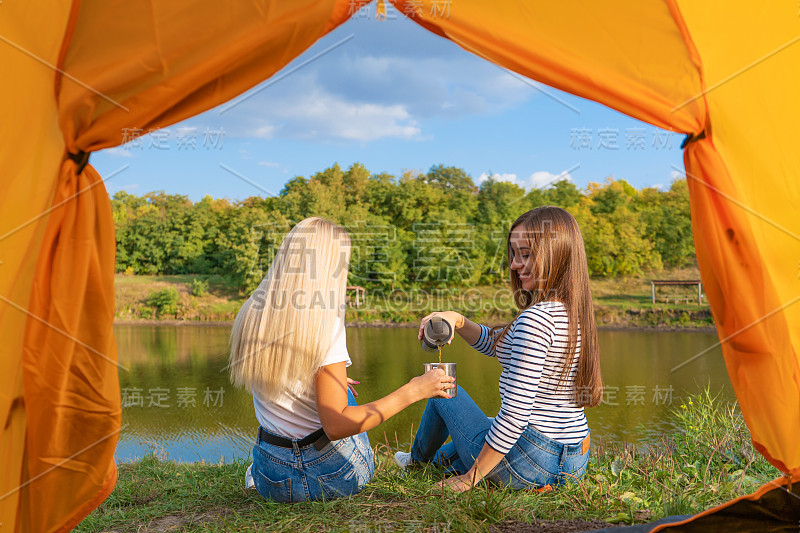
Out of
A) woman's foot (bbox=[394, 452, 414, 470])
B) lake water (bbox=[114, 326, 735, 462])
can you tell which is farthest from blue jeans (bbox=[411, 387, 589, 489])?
lake water (bbox=[114, 326, 735, 462])

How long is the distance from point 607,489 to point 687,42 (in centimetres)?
183

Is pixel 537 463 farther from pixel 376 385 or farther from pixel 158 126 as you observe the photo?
pixel 376 385

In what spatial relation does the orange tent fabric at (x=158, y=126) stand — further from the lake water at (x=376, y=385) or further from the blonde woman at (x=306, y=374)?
the lake water at (x=376, y=385)

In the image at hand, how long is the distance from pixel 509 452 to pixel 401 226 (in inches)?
985

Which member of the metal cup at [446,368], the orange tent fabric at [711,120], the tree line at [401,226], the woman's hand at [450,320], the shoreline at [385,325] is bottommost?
the shoreline at [385,325]

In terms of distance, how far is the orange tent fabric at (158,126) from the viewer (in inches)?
78.4

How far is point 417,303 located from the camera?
22859 millimetres

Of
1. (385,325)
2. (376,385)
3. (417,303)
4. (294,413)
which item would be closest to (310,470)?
(294,413)

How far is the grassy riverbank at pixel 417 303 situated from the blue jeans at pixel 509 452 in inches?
699

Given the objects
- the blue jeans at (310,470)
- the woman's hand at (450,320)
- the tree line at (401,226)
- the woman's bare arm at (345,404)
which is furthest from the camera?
the tree line at (401,226)

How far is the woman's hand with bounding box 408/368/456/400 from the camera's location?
2.03m

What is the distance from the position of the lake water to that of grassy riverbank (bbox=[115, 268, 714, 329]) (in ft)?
4.72

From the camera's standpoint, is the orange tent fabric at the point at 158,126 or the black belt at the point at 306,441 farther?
the black belt at the point at 306,441

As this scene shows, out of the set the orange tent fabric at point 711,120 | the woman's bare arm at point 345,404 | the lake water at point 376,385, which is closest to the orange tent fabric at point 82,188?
the orange tent fabric at point 711,120
